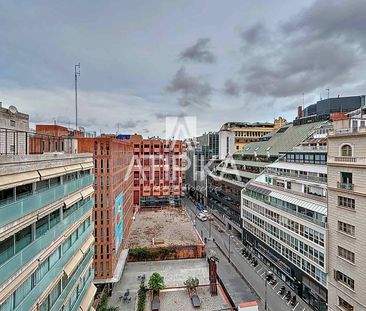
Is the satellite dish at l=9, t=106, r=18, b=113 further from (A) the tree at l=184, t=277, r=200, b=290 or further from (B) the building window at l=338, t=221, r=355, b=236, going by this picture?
(A) the tree at l=184, t=277, r=200, b=290

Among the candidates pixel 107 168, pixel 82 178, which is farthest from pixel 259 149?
pixel 82 178

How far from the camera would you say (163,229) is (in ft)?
201

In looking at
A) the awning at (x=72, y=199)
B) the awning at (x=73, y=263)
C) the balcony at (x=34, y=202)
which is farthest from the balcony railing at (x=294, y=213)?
the balcony at (x=34, y=202)

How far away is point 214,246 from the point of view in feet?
193

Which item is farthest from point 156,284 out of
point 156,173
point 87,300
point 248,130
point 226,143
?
point 248,130

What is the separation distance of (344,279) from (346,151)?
11.6m

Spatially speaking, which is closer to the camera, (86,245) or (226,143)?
(86,245)

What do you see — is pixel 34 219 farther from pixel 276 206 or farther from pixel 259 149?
pixel 259 149

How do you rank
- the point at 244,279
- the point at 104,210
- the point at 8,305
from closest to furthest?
the point at 8,305 → the point at 104,210 → the point at 244,279

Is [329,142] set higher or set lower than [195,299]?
higher

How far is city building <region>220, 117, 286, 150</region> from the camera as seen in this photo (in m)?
99.7

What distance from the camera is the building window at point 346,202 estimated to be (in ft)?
75.0

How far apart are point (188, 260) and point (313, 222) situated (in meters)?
26.8

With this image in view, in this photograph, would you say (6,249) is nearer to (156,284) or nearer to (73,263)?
(73,263)
